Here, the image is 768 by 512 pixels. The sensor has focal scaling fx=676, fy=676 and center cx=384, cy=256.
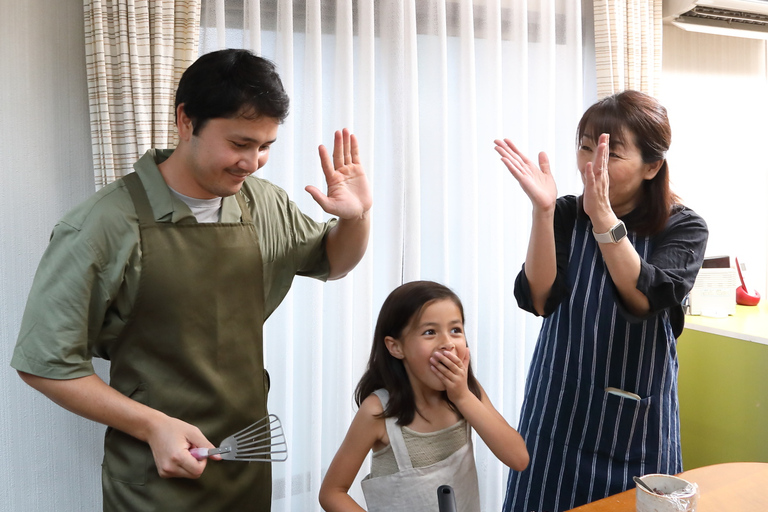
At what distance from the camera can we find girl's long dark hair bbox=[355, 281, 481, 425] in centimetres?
167

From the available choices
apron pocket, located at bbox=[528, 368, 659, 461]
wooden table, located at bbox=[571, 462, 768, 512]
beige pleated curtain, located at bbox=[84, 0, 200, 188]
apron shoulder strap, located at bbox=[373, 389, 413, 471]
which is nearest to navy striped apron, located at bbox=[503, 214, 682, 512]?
apron pocket, located at bbox=[528, 368, 659, 461]

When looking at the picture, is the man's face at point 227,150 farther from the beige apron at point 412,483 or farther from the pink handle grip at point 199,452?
the beige apron at point 412,483

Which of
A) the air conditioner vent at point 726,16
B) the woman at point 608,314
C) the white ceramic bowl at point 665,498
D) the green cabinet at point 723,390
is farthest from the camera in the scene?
the air conditioner vent at point 726,16

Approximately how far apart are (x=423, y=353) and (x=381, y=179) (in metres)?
1.04

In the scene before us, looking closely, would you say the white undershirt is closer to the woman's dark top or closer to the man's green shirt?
the man's green shirt

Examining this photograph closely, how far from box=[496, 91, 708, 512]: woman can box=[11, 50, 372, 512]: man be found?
53cm

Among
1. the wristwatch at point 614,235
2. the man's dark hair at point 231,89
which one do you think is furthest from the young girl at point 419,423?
the man's dark hair at point 231,89

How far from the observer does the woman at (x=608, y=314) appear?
5.30 feet

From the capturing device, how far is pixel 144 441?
1332 millimetres

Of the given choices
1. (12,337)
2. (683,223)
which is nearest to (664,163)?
(683,223)

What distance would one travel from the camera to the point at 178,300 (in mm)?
1354

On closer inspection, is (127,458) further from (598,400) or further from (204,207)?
(598,400)

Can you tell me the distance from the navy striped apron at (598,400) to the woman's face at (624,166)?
11 centimetres

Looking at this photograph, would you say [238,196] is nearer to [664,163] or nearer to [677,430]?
[664,163]
